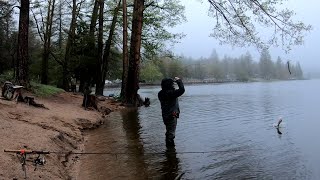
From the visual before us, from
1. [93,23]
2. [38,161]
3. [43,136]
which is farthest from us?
[93,23]

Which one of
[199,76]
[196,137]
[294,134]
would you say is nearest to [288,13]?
[294,134]

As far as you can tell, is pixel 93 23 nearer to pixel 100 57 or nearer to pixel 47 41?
pixel 100 57

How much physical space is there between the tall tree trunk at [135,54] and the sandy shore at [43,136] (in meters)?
8.10

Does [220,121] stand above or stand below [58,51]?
below

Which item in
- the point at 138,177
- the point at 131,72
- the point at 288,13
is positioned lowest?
the point at 138,177

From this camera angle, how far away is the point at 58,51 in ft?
151

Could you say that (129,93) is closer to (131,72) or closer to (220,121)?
(131,72)

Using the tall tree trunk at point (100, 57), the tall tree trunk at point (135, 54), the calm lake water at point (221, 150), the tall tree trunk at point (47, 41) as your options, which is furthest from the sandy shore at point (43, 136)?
the tall tree trunk at point (47, 41)

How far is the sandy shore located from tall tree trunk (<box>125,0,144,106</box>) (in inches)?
319

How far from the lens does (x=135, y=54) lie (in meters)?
24.5

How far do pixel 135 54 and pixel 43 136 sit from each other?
14.5m

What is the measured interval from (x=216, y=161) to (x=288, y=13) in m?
7.58

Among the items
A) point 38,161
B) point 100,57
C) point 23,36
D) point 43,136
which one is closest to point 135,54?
point 23,36

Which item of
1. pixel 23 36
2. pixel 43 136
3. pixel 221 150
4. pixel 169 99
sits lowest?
pixel 221 150
